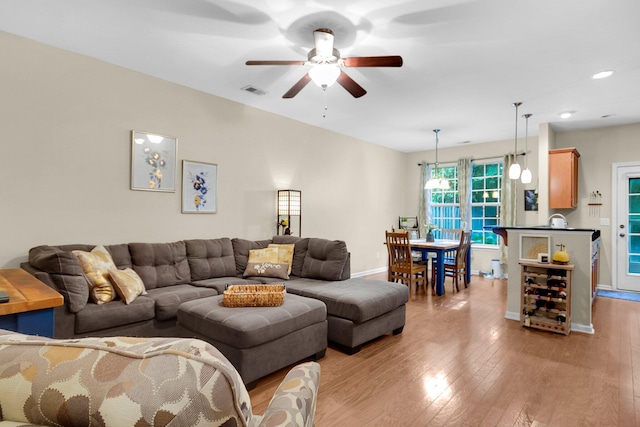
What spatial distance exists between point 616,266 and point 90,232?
24.5 ft

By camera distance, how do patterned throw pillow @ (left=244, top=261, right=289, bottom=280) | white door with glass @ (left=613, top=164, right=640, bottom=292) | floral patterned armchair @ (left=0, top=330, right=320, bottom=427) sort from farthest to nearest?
1. white door with glass @ (left=613, top=164, right=640, bottom=292)
2. patterned throw pillow @ (left=244, top=261, right=289, bottom=280)
3. floral patterned armchair @ (left=0, top=330, right=320, bottom=427)

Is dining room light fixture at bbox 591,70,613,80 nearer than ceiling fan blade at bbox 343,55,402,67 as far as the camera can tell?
No

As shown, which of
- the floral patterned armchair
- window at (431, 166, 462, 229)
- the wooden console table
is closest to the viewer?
the floral patterned armchair

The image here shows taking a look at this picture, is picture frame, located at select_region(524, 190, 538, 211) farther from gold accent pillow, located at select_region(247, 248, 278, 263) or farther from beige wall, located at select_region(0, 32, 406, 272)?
gold accent pillow, located at select_region(247, 248, 278, 263)

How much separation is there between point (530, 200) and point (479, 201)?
38.0 inches

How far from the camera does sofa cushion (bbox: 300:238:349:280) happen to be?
3879mm

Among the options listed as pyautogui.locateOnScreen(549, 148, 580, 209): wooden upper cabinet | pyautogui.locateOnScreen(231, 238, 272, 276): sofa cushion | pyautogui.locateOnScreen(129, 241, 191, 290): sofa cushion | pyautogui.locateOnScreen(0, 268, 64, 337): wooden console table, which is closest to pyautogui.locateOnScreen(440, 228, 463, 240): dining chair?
pyautogui.locateOnScreen(549, 148, 580, 209): wooden upper cabinet

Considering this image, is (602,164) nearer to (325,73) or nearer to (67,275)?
(325,73)

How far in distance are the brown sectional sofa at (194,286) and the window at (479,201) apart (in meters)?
4.10

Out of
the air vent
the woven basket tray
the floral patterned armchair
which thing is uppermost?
the air vent

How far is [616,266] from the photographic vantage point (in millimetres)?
5645

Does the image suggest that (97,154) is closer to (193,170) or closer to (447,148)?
(193,170)

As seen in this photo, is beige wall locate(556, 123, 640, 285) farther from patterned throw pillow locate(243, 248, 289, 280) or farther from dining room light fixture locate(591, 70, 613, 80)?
patterned throw pillow locate(243, 248, 289, 280)

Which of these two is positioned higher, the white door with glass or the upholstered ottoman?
the white door with glass
